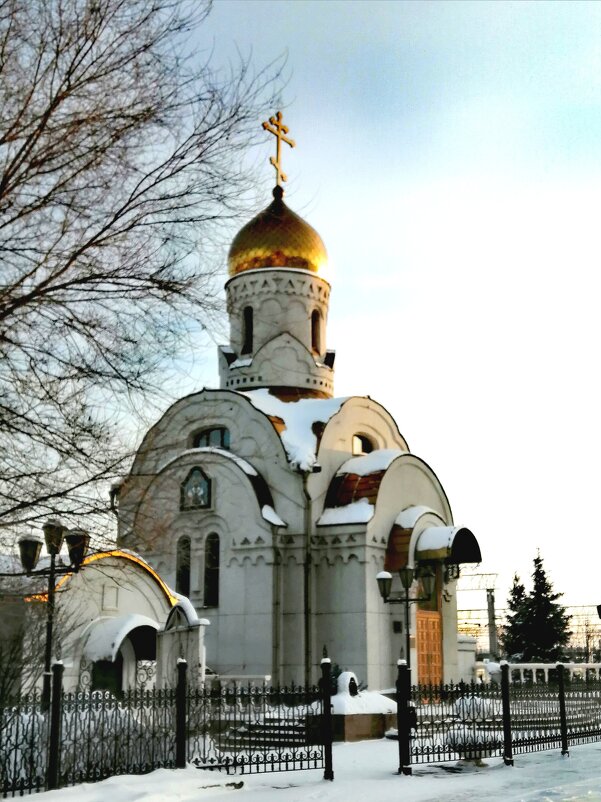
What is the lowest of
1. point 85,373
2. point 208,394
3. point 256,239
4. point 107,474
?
point 107,474

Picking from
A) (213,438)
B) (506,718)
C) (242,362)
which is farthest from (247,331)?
(506,718)

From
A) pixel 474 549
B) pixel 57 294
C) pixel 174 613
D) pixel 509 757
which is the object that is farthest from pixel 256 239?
pixel 57 294

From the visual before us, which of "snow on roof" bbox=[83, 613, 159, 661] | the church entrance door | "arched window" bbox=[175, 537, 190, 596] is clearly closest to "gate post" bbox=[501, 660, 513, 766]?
"snow on roof" bbox=[83, 613, 159, 661]

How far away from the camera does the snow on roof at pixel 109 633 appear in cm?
1575

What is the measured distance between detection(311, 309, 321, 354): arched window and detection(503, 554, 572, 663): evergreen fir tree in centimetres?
1602

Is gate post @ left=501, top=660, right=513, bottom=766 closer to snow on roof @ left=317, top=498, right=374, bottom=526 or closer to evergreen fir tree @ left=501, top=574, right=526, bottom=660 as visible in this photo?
snow on roof @ left=317, top=498, right=374, bottom=526

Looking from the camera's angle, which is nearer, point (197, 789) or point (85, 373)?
point (85, 373)

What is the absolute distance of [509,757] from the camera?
38.7ft

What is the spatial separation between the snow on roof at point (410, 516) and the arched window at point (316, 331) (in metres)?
5.39

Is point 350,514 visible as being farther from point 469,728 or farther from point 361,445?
point 469,728

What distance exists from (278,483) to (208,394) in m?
2.97

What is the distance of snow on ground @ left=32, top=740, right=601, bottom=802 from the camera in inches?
348

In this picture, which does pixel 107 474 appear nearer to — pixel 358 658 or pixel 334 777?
pixel 334 777

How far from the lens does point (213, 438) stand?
22531 mm
